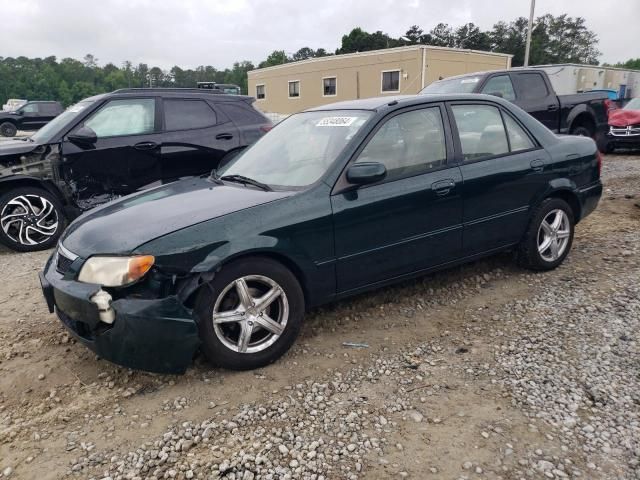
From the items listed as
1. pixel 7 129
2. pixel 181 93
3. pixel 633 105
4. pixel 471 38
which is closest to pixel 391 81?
pixel 633 105

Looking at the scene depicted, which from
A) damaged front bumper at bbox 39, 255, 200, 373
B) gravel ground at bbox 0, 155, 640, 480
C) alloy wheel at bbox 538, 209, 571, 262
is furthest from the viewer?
alloy wheel at bbox 538, 209, 571, 262

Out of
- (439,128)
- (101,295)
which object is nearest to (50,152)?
(101,295)

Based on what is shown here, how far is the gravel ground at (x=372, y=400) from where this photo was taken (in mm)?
2303

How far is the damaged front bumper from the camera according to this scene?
2680 millimetres

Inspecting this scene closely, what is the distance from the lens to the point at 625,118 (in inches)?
484

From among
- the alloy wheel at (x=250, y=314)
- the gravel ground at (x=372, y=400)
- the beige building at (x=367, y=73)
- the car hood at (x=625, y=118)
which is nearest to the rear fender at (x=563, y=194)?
the gravel ground at (x=372, y=400)

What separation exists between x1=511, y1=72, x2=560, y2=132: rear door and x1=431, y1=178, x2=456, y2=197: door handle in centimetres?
596

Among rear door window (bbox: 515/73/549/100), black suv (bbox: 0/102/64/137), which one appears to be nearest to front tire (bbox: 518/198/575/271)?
rear door window (bbox: 515/73/549/100)

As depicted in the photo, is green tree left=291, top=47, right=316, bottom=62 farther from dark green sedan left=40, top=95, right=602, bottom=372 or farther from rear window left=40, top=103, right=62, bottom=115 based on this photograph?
dark green sedan left=40, top=95, right=602, bottom=372

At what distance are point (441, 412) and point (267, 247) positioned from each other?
1.38 metres

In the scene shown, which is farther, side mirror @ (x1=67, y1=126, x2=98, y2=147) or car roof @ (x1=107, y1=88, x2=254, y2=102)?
car roof @ (x1=107, y1=88, x2=254, y2=102)

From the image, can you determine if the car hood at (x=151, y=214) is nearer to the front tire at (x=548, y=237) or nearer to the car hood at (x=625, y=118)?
the front tire at (x=548, y=237)

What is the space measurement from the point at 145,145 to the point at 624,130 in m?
11.6

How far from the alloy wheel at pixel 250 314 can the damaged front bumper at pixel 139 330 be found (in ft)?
0.76
